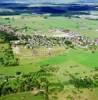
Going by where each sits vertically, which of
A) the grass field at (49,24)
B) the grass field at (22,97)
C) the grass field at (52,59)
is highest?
the grass field at (22,97)

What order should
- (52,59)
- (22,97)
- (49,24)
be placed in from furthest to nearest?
1. (49,24)
2. (52,59)
3. (22,97)

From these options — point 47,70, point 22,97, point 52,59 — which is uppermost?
point 22,97

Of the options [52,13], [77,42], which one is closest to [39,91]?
[77,42]

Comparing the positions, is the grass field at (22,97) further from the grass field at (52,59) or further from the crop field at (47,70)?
the grass field at (52,59)

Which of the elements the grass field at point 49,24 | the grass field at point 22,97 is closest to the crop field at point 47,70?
the grass field at point 22,97

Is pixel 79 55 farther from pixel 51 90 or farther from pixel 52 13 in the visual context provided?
pixel 52 13

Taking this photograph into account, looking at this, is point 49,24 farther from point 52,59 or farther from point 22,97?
point 22,97

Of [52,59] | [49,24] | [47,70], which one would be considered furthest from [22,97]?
[49,24]

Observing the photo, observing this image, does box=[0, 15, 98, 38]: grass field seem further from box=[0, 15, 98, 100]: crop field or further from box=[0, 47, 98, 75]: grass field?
box=[0, 47, 98, 75]: grass field
